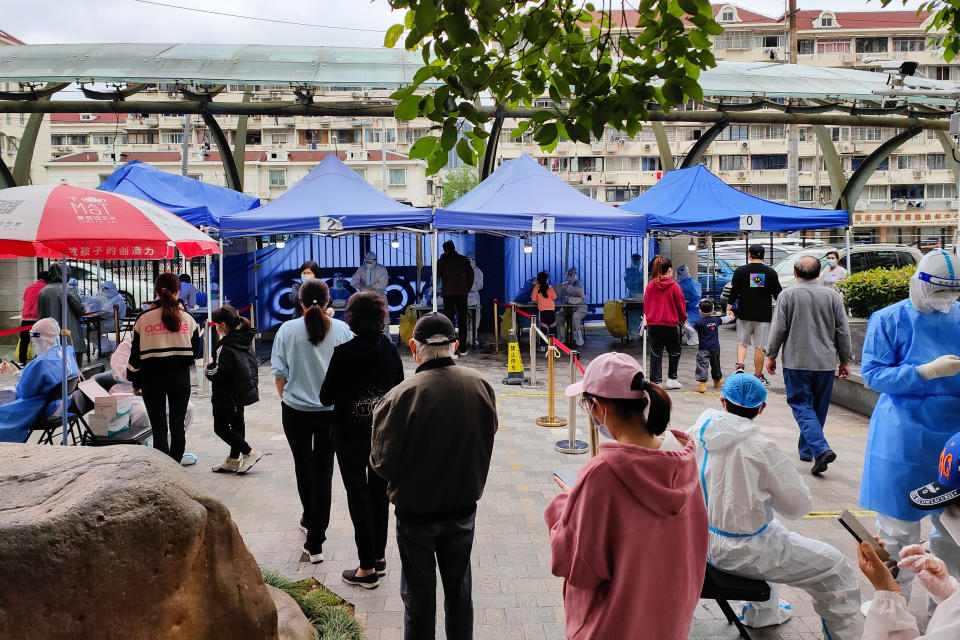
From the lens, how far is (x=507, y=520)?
5324 mm

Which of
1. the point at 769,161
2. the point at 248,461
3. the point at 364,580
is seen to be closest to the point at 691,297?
the point at 248,461

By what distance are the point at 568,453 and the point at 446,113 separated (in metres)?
4.35

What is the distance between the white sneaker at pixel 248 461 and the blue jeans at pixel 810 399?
4.91 metres

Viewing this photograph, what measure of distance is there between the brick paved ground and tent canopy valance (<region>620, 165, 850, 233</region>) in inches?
126

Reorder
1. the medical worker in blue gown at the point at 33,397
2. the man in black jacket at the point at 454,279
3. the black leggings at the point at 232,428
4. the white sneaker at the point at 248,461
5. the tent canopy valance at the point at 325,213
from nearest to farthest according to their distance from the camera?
the medical worker in blue gown at the point at 33,397 → the black leggings at the point at 232,428 → the white sneaker at the point at 248,461 → the tent canopy valance at the point at 325,213 → the man in black jacket at the point at 454,279

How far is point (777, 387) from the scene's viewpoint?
1033cm

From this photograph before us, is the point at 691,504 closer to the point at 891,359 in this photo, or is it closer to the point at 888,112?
the point at 891,359

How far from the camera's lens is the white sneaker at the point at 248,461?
6.41m

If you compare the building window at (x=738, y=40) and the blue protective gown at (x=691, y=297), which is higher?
the building window at (x=738, y=40)

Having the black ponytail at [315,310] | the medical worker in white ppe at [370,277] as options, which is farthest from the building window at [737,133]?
the black ponytail at [315,310]

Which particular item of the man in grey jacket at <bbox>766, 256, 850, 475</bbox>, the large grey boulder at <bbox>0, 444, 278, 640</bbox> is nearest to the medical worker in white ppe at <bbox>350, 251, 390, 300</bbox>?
the man in grey jacket at <bbox>766, 256, 850, 475</bbox>

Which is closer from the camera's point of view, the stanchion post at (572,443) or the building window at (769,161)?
the stanchion post at (572,443)

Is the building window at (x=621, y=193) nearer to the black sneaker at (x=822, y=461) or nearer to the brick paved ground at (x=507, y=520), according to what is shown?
the brick paved ground at (x=507, y=520)

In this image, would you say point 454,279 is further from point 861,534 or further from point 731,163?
point 731,163
